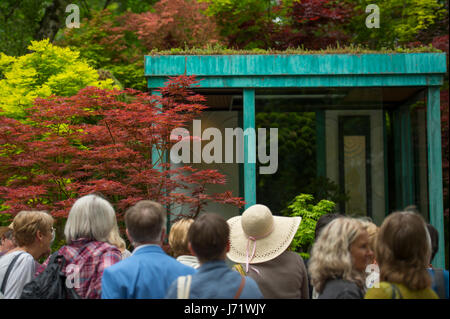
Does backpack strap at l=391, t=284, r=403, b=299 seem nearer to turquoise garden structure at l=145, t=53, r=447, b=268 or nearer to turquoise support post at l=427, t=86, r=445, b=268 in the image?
turquoise garden structure at l=145, t=53, r=447, b=268

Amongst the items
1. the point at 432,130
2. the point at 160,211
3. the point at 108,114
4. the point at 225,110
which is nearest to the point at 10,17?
the point at 225,110

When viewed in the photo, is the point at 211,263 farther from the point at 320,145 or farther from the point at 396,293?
the point at 320,145

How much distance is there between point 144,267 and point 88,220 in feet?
1.69

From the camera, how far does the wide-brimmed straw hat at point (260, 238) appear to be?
341 centimetres

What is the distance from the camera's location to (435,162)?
816cm

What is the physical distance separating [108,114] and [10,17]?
9.39 metres

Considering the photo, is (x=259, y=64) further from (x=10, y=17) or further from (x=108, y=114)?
(x=10, y=17)

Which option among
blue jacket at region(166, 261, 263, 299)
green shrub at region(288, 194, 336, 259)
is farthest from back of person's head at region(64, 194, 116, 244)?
green shrub at region(288, 194, 336, 259)

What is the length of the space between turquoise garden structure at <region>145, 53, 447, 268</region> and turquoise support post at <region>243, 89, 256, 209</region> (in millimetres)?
A: 17

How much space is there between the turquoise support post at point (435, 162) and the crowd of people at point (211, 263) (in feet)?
17.4

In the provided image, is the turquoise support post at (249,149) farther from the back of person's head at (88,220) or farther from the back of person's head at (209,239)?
the back of person's head at (209,239)

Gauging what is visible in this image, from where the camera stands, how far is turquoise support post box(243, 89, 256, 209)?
8109 mm

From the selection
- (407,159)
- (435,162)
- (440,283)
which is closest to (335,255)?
(440,283)

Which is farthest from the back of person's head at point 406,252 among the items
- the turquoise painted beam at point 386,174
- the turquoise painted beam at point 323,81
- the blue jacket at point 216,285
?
the turquoise painted beam at point 386,174
